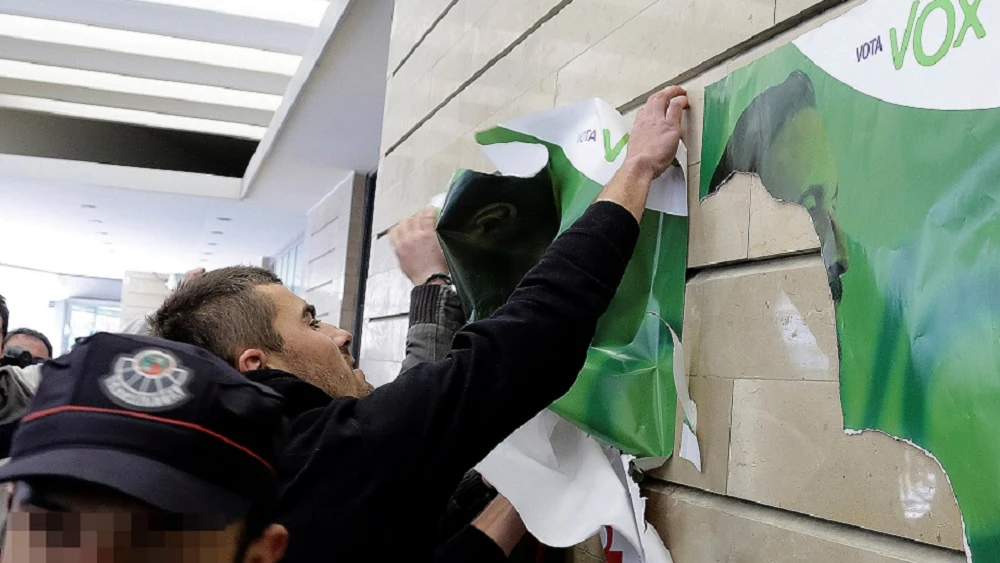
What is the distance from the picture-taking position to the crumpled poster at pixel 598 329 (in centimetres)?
113

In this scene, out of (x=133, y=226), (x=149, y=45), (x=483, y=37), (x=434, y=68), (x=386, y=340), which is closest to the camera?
(x=483, y=37)

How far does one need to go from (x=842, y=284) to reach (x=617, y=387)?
0.41 m

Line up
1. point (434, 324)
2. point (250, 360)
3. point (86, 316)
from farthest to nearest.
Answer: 1. point (86, 316)
2. point (434, 324)
3. point (250, 360)

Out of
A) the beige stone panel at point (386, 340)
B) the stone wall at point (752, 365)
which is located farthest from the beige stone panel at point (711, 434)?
the beige stone panel at point (386, 340)

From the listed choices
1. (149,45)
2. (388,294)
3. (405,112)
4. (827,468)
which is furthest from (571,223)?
Answer: (149,45)

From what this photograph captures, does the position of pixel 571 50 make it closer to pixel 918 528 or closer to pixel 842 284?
pixel 842 284

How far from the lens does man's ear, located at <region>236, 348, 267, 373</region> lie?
1365 mm

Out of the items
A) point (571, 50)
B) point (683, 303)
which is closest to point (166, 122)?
point (571, 50)

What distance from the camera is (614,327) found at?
122cm

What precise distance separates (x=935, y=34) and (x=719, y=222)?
362mm

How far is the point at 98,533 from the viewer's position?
2.09 feet

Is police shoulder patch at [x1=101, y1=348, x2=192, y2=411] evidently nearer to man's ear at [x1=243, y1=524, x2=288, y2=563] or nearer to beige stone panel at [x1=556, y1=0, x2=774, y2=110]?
man's ear at [x1=243, y1=524, x2=288, y2=563]

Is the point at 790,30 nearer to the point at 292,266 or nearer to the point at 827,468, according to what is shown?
the point at 827,468

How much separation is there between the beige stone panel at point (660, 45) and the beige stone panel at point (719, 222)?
16 centimetres
